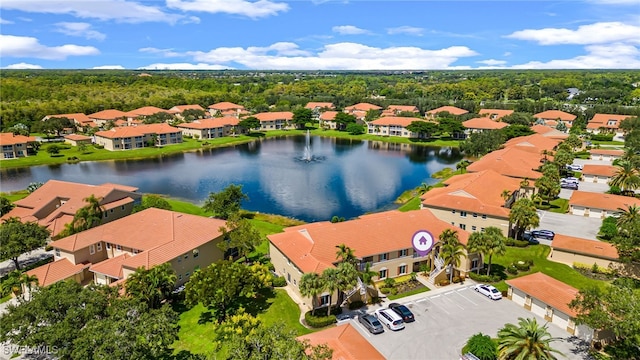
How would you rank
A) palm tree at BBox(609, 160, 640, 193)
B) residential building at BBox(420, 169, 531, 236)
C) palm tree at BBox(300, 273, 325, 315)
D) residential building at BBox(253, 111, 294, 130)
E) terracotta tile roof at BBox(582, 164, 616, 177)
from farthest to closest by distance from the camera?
residential building at BBox(253, 111, 294, 130), terracotta tile roof at BBox(582, 164, 616, 177), palm tree at BBox(609, 160, 640, 193), residential building at BBox(420, 169, 531, 236), palm tree at BBox(300, 273, 325, 315)

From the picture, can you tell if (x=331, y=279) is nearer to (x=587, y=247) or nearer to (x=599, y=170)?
(x=587, y=247)

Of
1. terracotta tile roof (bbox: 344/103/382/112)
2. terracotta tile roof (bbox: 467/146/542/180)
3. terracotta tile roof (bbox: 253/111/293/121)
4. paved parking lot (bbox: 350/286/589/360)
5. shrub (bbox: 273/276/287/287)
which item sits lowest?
paved parking lot (bbox: 350/286/589/360)

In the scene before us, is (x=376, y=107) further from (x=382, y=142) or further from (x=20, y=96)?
(x=20, y=96)

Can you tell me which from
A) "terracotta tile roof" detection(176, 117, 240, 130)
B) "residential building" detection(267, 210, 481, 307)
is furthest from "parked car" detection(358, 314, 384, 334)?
"terracotta tile roof" detection(176, 117, 240, 130)

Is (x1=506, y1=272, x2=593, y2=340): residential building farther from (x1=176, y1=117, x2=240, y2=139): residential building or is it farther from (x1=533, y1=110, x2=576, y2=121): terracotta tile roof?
(x1=533, y1=110, x2=576, y2=121): terracotta tile roof

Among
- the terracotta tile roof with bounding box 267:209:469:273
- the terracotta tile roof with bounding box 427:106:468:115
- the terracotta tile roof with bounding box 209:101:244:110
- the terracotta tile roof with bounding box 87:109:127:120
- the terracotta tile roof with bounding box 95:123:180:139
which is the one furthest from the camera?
the terracotta tile roof with bounding box 209:101:244:110

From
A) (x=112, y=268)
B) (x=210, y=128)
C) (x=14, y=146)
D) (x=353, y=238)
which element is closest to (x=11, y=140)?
(x=14, y=146)

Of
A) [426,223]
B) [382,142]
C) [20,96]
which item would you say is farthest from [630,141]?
[20,96]

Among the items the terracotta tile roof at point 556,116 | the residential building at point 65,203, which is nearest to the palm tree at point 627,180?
the residential building at point 65,203
